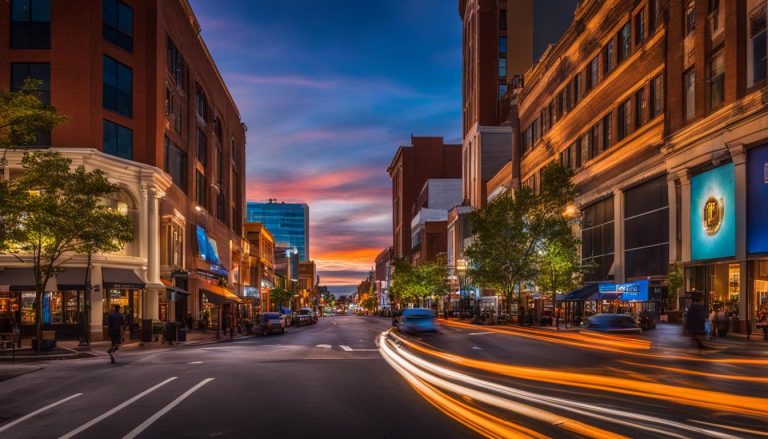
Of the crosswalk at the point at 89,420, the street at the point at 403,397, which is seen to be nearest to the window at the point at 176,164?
the street at the point at 403,397

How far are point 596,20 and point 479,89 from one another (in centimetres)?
5614

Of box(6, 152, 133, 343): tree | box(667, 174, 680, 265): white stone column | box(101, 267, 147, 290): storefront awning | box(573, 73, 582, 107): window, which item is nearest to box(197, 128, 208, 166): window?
box(101, 267, 147, 290): storefront awning

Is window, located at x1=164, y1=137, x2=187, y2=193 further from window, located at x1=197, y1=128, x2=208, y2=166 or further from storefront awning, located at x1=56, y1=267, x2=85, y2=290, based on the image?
storefront awning, located at x1=56, y1=267, x2=85, y2=290

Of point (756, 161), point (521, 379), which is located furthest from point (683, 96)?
point (521, 379)

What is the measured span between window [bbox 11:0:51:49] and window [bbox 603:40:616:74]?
39.3 meters

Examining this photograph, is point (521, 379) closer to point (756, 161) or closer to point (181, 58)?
point (756, 161)

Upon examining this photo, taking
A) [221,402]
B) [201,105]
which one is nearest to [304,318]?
[201,105]

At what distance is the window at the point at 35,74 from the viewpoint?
41.1 meters

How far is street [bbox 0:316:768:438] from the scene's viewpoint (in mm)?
10789

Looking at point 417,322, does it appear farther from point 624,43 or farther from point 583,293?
point 624,43

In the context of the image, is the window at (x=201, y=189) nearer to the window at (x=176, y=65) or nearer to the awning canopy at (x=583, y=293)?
the window at (x=176, y=65)

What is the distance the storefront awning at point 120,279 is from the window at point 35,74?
994 centimetres

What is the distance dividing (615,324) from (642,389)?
24.6 meters

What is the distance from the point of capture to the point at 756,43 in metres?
36.1
